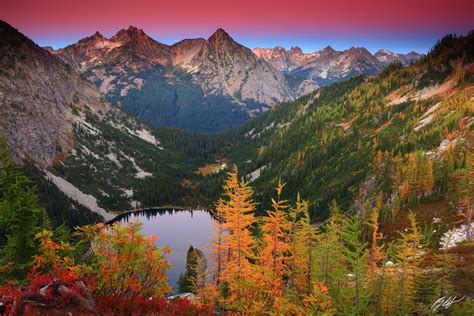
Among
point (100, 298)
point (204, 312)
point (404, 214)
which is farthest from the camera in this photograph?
point (404, 214)

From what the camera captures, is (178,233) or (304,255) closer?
(304,255)

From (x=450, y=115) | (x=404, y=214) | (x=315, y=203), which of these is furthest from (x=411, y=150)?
(x=404, y=214)

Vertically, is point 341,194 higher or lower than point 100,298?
higher

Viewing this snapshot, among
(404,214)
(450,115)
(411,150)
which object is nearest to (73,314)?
(404,214)

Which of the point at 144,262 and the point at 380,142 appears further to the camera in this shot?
the point at 380,142

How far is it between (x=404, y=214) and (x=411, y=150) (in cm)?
6772

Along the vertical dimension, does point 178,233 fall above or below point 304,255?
below

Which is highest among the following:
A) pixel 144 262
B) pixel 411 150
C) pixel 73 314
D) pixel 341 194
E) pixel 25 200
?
pixel 411 150

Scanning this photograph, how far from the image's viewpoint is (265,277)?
24.7 meters

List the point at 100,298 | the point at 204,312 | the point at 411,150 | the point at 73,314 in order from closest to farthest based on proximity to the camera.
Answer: the point at 73,314 → the point at 100,298 → the point at 204,312 → the point at 411,150

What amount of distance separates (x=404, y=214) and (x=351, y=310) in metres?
85.5

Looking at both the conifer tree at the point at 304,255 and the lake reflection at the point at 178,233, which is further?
the lake reflection at the point at 178,233

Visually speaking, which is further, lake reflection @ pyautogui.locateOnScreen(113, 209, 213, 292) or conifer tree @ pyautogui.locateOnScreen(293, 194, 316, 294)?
lake reflection @ pyautogui.locateOnScreen(113, 209, 213, 292)

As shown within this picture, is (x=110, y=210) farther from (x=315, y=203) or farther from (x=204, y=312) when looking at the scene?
(x=204, y=312)
